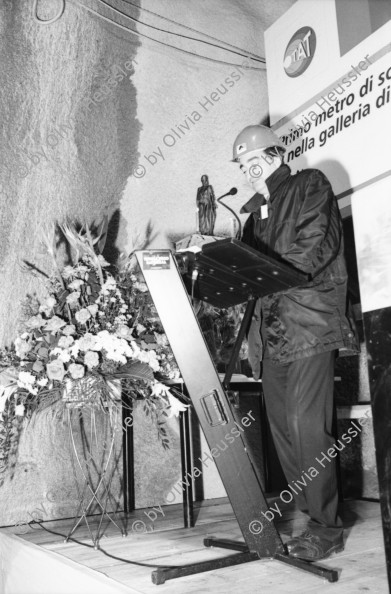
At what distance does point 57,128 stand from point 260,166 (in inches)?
64.3

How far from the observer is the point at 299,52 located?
3.78 m

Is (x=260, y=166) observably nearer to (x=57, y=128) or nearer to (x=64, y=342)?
(x=64, y=342)

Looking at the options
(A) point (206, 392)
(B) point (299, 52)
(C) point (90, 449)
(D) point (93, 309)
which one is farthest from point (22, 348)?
(B) point (299, 52)

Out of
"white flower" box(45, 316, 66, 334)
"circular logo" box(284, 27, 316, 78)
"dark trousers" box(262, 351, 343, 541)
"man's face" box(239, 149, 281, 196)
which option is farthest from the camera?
"circular logo" box(284, 27, 316, 78)

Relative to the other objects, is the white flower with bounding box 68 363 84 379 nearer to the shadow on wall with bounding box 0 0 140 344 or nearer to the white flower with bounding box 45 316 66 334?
the white flower with bounding box 45 316 66 334

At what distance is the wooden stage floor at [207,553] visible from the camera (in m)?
1.58

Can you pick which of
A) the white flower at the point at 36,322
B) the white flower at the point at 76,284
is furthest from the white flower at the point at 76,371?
the white flower at the point at 76,284

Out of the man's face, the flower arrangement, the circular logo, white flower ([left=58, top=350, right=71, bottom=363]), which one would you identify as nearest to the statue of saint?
the flower arrangement

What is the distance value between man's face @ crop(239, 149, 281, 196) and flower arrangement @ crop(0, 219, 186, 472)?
819mm

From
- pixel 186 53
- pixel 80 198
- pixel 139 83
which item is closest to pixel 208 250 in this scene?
pixel 80 198

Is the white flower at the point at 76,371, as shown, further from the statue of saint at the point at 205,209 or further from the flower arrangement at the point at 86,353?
the statue of saint at the point at 205,209

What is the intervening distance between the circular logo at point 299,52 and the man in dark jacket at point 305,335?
1903 millimetres

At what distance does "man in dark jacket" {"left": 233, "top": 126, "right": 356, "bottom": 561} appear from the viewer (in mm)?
1833

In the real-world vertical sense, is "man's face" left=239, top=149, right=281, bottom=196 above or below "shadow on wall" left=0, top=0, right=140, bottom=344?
below
